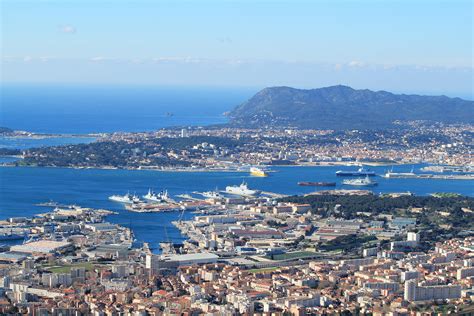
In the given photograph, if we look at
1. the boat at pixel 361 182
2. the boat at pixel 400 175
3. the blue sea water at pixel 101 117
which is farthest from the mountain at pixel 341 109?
the boat at pixel 361 182

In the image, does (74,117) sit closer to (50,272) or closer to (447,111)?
(447,111)

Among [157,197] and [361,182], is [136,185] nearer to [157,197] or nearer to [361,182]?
[157,197]

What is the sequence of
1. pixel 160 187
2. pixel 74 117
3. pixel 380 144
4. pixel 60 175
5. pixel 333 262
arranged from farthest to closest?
pixel 74 117, pixel 380 144, pixel 60 175, pixel 160 187, pixel 333 262

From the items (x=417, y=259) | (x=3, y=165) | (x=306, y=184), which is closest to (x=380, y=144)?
(x=306, y=184)

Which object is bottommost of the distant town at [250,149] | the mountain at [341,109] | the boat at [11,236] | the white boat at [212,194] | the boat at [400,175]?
the boat at [11,236]

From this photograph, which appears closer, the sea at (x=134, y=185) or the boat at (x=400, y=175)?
the sea at (x=134, y=185)

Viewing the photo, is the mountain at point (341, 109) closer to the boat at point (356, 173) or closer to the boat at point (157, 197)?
the boat at point (356, 173)

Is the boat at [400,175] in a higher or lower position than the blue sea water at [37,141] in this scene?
lower

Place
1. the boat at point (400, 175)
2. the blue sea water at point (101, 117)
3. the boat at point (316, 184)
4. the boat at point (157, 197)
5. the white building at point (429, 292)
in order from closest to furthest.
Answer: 1. the white building at point (429, 292)
2. the boat at point (157, 197)
3. the boat at point (316, 184)
4. the boat at point (400, 175)
5. the blue sea water at point (101, 117)

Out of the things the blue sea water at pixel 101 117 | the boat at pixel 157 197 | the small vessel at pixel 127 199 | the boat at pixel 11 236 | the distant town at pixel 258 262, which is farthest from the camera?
the blue sea water at pixel 101 117
